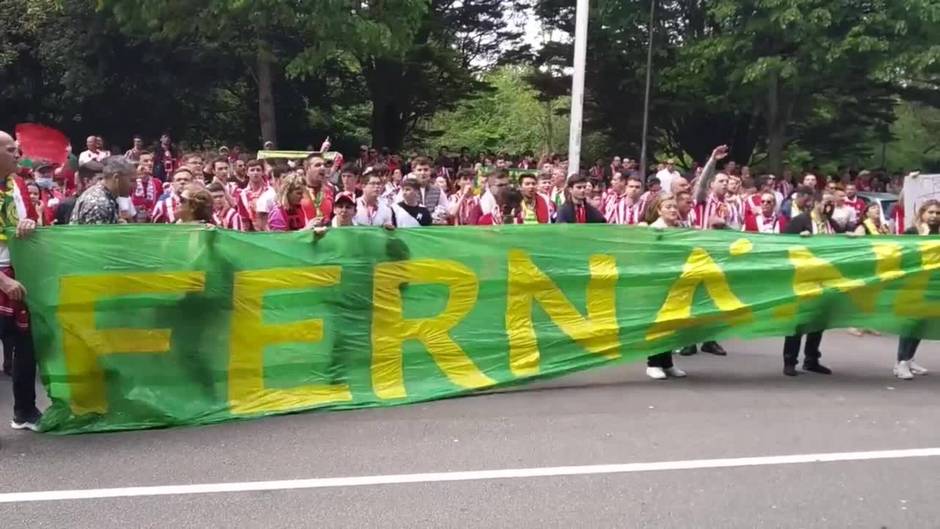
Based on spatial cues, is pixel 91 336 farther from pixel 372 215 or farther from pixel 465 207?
pixel 465 207

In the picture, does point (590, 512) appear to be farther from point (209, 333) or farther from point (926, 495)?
point (209, 333)

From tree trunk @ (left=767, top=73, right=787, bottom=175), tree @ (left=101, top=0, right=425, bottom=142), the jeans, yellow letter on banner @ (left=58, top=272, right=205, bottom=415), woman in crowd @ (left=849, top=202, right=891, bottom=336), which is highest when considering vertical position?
tree @ (left=101, top=0, right=425, bottom=142)

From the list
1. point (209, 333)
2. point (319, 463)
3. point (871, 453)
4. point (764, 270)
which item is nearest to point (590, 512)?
point (319, 463)

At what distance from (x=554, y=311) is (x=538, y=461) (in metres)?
1.83

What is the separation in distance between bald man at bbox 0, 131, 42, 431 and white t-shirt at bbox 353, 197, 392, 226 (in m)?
2.77

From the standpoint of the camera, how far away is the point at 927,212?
26.0ft

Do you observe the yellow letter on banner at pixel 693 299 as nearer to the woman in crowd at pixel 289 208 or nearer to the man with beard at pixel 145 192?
the woman in crowd at pixel 289 208

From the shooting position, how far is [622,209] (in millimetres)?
10945

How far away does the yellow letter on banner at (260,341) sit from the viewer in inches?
236

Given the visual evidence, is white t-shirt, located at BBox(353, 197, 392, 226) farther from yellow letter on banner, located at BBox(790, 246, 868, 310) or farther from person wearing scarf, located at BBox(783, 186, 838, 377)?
person wearing scarf, located at BBox(783, 186, 838, 377)

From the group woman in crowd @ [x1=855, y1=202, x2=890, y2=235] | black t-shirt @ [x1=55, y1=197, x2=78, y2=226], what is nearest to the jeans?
woman in crowd @ [x1=855, y1=202, x2=890, y2=235]

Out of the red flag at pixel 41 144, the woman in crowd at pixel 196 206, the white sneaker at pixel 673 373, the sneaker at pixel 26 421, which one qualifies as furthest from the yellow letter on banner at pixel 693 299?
the red flag at pixel 41 144

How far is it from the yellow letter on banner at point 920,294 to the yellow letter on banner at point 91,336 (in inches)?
221

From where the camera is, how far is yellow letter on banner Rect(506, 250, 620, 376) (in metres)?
6.78
